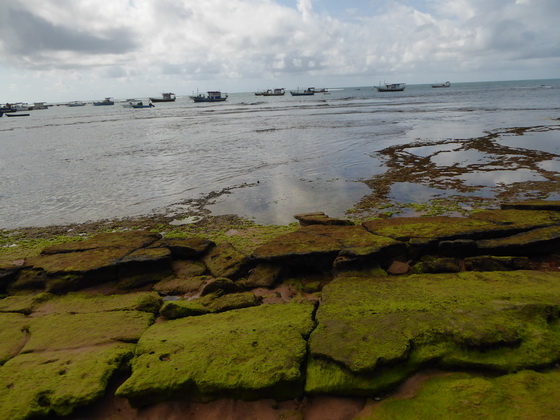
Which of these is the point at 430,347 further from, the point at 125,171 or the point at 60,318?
the point at 125,171

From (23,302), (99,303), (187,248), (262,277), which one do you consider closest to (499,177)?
(262,277)

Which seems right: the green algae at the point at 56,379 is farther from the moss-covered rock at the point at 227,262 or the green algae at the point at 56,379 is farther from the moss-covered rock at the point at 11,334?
the moss-covered rock at the point at 227,262

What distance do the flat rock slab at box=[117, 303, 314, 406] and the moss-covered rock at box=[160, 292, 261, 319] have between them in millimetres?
347

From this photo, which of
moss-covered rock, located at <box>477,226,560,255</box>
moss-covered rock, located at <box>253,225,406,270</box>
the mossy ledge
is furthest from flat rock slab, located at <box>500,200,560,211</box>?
moss-covered rock, located at <box>253,225,406,270</box>

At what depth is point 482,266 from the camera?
5.74m

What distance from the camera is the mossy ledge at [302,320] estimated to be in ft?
11.0

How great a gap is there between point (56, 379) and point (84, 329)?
1029 millimetres

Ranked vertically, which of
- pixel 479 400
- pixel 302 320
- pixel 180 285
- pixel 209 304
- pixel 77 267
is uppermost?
pixel 479 400

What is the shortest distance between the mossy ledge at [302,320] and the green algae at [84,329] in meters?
→ 0.02

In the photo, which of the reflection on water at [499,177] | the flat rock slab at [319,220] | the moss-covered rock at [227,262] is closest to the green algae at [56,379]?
the moss-covered rock at [227,262]

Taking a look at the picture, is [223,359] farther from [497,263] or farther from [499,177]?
[499,177]

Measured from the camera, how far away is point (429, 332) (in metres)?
3.74

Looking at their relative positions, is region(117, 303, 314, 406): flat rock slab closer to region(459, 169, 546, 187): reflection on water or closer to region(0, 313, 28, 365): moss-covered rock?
region(0, 313, 28, 365): moss-covered rock

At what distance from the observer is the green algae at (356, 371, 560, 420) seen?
2.82 m
